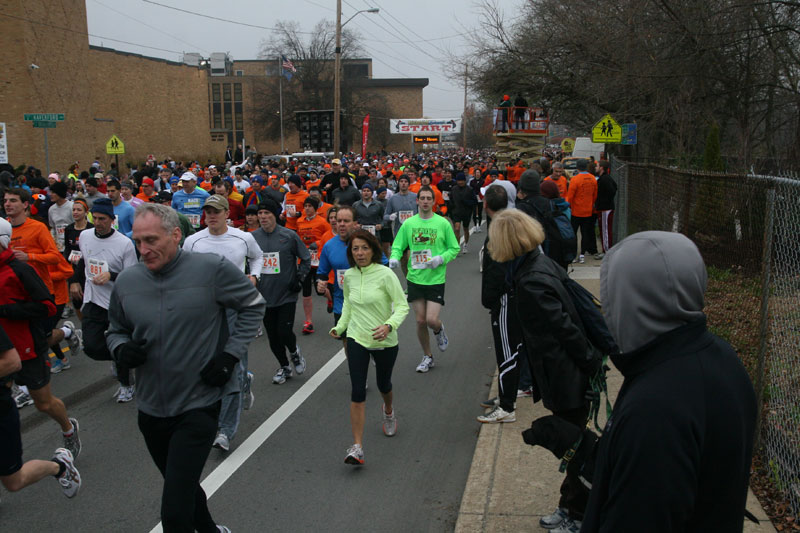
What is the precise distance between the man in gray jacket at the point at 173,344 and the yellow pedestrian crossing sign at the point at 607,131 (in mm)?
14328

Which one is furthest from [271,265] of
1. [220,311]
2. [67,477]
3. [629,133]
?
[629,133]

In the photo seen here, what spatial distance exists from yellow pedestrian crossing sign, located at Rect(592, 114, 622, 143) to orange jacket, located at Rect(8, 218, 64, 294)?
12.8 metres

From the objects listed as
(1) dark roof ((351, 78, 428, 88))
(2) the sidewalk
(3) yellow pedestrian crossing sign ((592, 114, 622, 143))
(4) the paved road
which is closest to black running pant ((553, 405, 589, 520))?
(2) the sidewalk

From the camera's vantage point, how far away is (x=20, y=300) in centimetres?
490

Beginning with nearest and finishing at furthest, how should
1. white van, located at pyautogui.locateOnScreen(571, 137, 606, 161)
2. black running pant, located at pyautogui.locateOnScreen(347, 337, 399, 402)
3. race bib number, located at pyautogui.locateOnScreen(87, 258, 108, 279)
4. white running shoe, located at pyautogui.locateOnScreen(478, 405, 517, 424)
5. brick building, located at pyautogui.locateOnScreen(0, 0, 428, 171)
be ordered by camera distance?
black running pant, located at pyautogui.locateOnScreen(347, 337, 399, 402) → white running shoe, located at pyautogui.locateOnScreen(478, 405, 517, 424) → race bib number, located at pyautogui.locateOnScreen(87, 258, 108, 279) → brick building, located at pyautogui.locateOnScreen(0, 0, 428, 171) → white van, located at pyautogui.locateOnScreen(571, 137, 606, 161)

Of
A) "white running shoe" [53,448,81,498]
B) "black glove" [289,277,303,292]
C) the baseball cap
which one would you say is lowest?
"white running shoe" [53,448,81,498]

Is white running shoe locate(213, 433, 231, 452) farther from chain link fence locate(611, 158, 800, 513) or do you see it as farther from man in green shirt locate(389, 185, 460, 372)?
chain link fence locate(611, 158, 800, 513)

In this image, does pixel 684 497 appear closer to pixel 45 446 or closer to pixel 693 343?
pixel 693 343

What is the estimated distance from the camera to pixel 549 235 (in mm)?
7594

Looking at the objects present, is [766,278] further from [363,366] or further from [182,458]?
[182,458]

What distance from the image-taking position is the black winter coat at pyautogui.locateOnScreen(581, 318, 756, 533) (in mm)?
1694

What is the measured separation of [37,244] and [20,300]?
2244 mm

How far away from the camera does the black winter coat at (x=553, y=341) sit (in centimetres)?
389

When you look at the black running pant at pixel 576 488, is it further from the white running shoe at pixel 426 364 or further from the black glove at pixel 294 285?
the black glove at pixel 294 285
